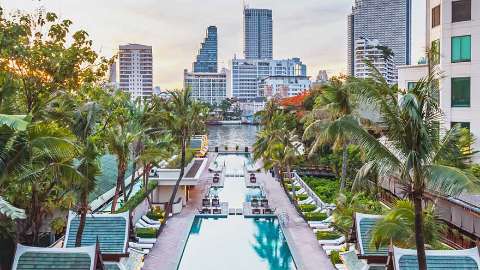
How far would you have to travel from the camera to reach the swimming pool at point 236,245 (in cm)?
1995

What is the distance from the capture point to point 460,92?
2342 cm

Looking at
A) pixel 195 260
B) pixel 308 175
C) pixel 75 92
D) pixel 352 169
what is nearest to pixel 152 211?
pixel 195 260

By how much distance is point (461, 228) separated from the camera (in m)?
17.7

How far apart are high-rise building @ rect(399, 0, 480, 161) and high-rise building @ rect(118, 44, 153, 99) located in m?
169

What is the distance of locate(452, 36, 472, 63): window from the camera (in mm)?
→ 23141

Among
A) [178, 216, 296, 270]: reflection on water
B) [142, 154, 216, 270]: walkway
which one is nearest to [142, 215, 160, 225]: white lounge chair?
[142, 154, 216, 270]: walkway

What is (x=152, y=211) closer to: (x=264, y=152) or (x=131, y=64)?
(x=264, y=152)

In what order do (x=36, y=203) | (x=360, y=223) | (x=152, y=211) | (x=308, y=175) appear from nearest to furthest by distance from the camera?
1. (x=36, y=203)
2. (x=360, y=223)
3. (x=152, y=211)
4. (x=308, y=175)

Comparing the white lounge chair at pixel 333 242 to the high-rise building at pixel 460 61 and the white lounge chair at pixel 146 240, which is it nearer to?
the white lounge chair at pixel 146 240

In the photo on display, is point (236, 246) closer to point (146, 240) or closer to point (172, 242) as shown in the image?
point (172, 242)

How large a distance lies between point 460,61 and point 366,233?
39.1ft

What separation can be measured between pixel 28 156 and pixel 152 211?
18.0 m

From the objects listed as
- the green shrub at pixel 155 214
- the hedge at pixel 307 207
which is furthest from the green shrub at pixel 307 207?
the green shrub at pixel 155 214

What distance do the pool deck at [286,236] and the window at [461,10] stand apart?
11365mm
